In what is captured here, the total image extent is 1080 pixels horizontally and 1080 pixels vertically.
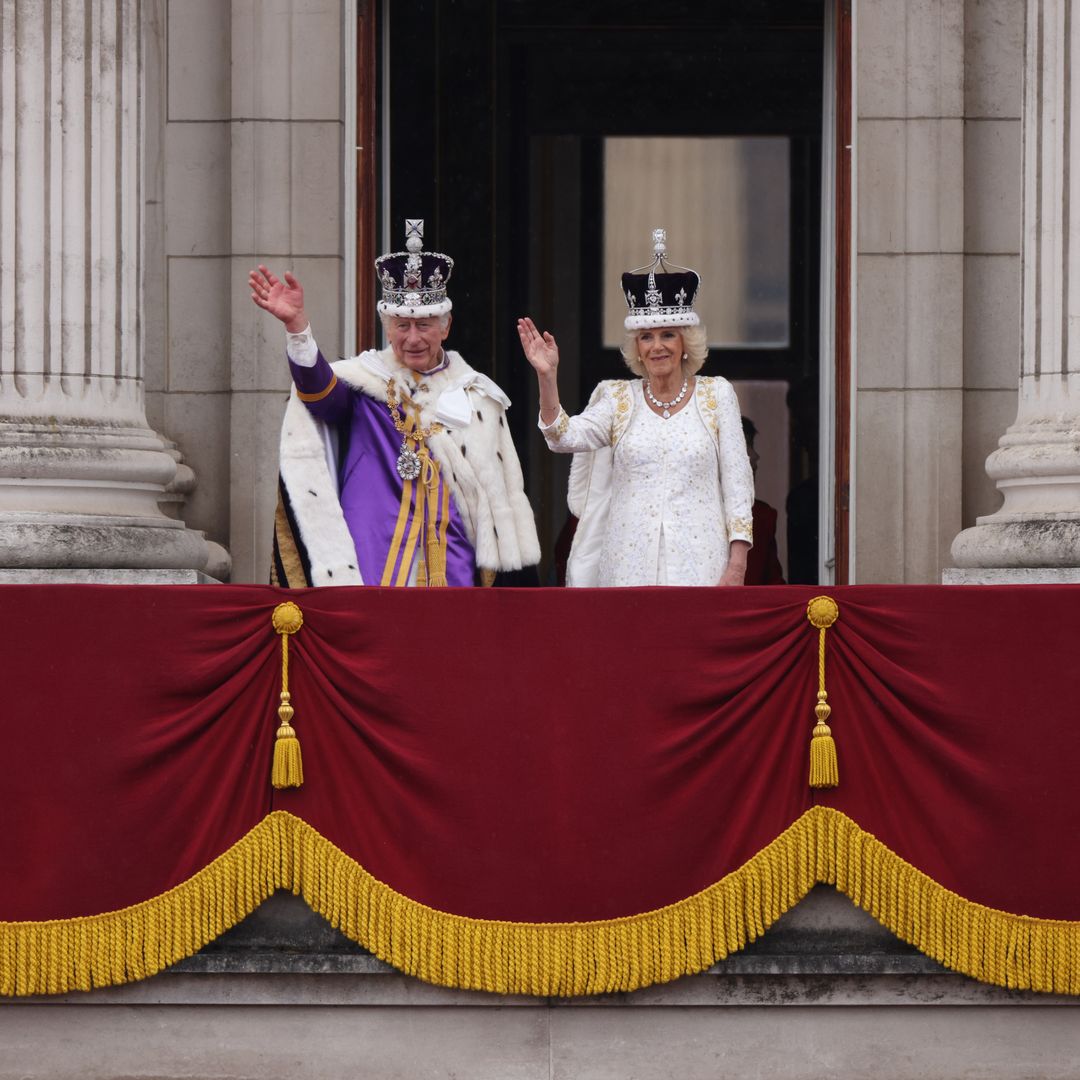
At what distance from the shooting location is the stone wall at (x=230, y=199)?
9211 millimetres

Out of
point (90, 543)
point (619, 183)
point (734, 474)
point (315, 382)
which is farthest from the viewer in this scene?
point (619, 183)

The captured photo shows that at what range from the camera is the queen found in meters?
7.23

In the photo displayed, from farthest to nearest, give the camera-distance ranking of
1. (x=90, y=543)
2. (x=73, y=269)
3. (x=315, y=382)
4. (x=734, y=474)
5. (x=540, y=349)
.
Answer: (x=73, y=269), (x=90, y=543), (x=734, y=474), (x=315, y=382), (x=540, y=349)

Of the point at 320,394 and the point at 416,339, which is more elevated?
the point at 416,339

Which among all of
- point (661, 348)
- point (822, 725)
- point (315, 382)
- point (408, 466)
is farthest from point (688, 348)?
point (822, 725)

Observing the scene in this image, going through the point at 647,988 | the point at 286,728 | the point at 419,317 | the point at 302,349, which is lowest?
the point at 647,988

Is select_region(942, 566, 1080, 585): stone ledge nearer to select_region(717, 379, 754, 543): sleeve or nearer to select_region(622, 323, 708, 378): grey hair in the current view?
select_region(717, 379, 754, 543): sleeve

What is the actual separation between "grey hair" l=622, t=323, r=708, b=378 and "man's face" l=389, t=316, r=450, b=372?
65 centimetres

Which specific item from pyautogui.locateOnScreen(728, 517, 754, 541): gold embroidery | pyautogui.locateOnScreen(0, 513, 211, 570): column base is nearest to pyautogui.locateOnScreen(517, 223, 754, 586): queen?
pyautogui.locateOnScreen(728, 517, 754, 541): gold embroidery

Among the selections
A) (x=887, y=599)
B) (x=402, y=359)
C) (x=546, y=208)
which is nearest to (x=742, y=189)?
(x=546, y=208)

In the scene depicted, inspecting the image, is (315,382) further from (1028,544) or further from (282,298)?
(1028,544)

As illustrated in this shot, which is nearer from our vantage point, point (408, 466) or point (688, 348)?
point (408, 466)

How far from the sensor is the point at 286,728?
20.4 ft

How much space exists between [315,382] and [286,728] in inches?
55.8
